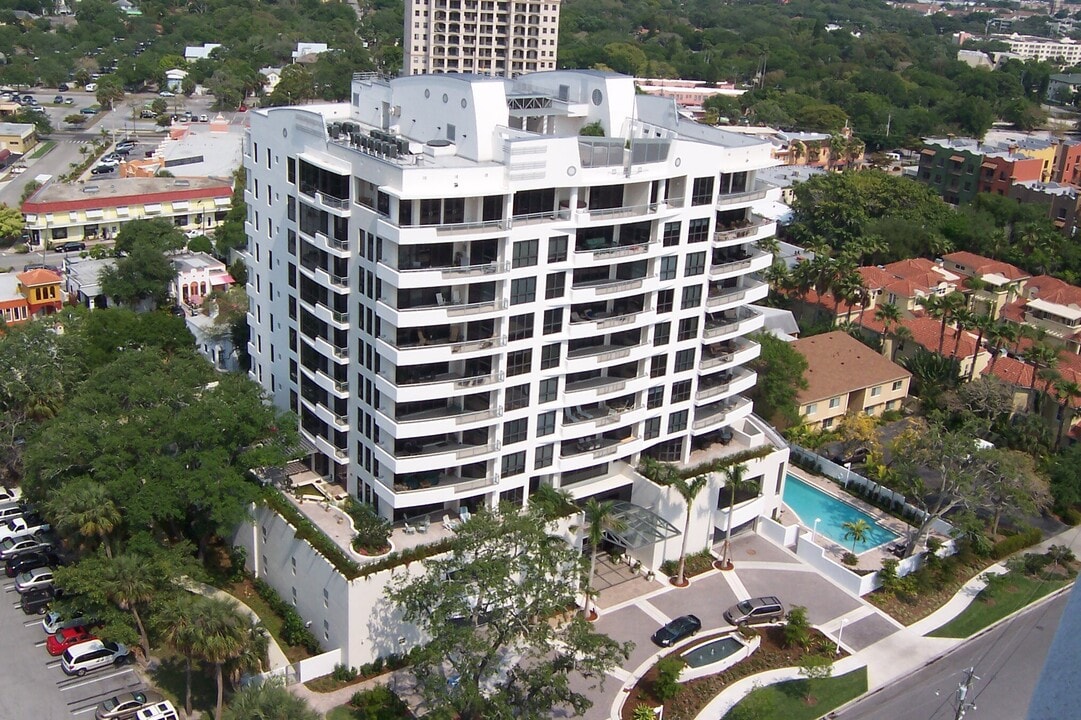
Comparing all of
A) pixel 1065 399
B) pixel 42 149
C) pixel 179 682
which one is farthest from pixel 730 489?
pixel 42 149

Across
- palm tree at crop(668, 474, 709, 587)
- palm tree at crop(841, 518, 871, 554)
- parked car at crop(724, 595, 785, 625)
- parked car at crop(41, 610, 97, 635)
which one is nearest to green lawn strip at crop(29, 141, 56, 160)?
parked car at crop(41, 610, 97, 635)

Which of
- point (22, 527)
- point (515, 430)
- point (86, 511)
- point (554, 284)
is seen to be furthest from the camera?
point (22, 527)

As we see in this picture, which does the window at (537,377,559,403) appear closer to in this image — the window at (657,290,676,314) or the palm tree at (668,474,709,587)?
the window at (657,290,676,314)

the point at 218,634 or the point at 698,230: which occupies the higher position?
the point at 698,230

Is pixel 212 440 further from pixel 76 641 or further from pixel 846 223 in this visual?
pixel 846 223

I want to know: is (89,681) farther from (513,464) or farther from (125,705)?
(513,464)

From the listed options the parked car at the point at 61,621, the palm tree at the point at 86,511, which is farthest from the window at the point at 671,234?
the parked car at the point at 61,621

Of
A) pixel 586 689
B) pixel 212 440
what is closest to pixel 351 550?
pixel 212 440
